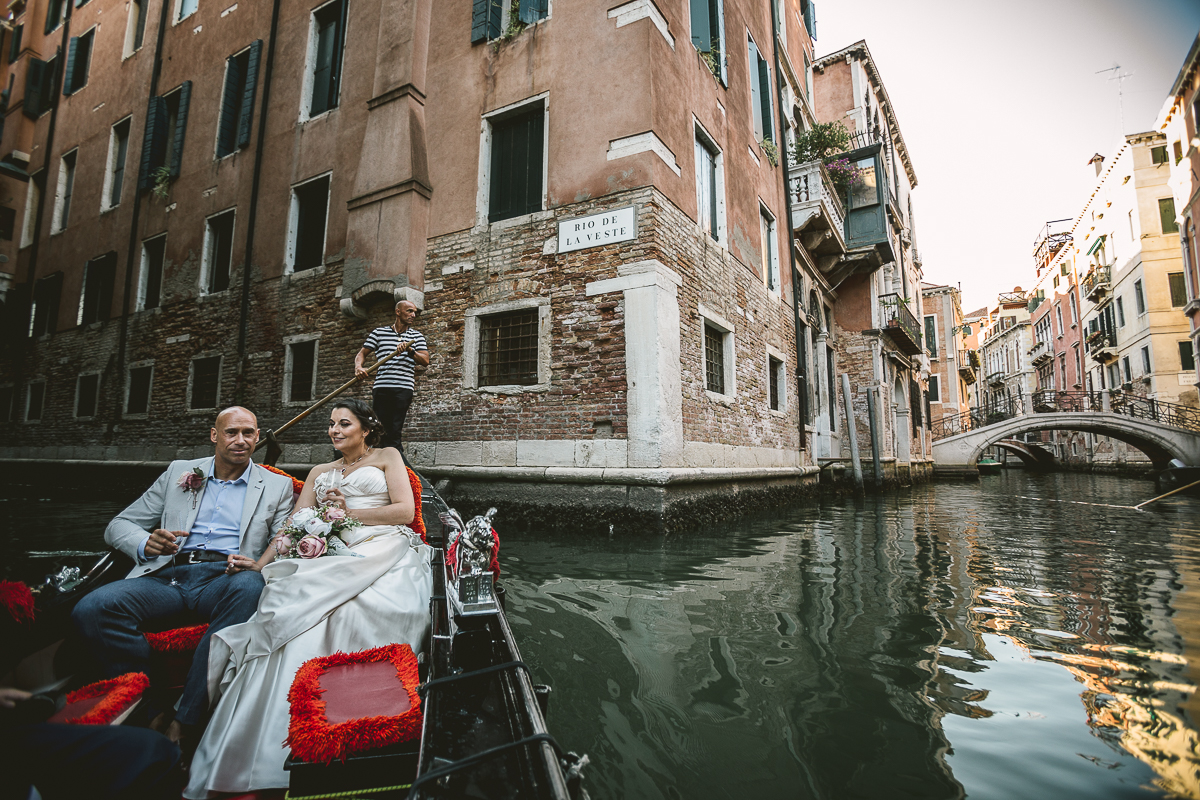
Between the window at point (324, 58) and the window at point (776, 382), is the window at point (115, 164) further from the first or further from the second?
the window at point (776, 382)

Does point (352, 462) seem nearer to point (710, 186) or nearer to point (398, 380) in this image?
point (398, 380)

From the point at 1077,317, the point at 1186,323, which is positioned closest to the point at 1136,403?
the point at 1186,323

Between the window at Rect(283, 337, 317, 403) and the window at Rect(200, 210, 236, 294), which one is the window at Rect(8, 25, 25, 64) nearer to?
the window at Rect(200, 210, 236, 294)

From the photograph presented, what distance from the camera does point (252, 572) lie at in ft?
6.75

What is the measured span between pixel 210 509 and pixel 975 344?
208ft

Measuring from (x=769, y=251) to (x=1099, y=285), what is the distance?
77.1 ft

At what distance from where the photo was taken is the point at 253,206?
9.60m

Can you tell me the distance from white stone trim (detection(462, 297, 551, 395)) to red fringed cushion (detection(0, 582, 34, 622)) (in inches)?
189

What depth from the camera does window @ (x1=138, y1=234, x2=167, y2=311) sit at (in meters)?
11.2

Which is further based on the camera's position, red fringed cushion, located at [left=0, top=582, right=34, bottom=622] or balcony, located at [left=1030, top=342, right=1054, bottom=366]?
balcony, located at [left=1030, top=342, right=1054, bottom=366]

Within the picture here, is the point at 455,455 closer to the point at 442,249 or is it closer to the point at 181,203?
the point at 442,249

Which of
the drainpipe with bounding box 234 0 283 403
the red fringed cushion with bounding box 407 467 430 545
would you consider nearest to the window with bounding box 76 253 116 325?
the drainpipe with bounding box 234 0 283 403

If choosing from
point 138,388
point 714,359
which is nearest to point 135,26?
point 138,388

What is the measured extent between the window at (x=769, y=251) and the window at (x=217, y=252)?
935cm
